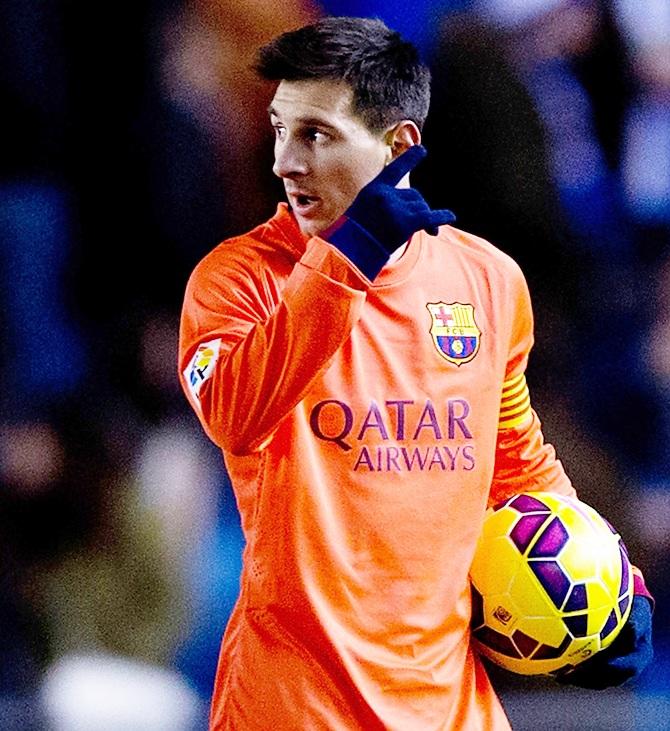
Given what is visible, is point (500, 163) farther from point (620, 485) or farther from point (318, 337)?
point (318, 337)

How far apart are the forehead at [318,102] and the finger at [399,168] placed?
0.50ft

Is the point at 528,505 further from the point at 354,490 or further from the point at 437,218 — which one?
the point at 437,218

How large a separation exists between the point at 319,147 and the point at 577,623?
663 mm

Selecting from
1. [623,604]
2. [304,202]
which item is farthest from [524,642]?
[304,202]

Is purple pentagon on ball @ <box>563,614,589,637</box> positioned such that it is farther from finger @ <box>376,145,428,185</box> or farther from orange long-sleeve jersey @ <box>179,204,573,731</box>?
finger @ <box>376,145,428,185</box>

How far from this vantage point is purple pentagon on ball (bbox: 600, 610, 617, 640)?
1.42m

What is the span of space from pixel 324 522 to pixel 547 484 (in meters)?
0.39

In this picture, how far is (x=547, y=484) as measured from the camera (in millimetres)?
1530

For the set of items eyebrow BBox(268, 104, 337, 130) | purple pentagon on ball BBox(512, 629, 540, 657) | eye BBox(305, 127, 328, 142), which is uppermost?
eyebrow BBox(268, 104, 337, 130)

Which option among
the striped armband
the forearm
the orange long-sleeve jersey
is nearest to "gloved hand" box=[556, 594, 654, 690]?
the orange long-sleeve jersey

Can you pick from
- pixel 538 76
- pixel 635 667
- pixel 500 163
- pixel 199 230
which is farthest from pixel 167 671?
pixel 538 76

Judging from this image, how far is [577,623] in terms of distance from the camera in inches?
55.0

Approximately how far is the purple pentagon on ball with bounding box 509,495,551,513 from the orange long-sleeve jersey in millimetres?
57

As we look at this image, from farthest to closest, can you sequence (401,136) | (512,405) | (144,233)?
1. (144,233)
2. (512,405)
3. (401,136)
